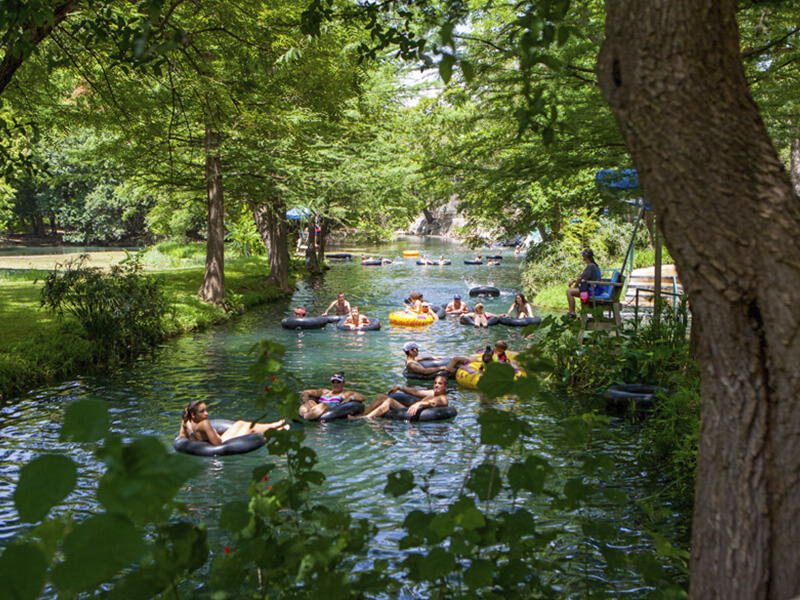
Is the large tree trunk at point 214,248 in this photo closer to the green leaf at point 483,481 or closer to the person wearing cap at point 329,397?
the person wearing cap at point 329,397

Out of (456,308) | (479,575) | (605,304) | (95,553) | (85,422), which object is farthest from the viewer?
(456,308)

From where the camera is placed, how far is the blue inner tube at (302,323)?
59.8 feet

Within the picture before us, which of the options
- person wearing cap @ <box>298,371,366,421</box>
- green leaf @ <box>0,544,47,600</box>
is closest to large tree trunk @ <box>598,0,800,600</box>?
green leaf @ <box>0,544,47,600</box>

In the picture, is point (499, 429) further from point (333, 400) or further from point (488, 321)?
point (488, 321)

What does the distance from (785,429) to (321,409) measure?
324 inches

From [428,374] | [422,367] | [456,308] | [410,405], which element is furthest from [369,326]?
[410,405]

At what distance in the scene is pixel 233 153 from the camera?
18.8 m

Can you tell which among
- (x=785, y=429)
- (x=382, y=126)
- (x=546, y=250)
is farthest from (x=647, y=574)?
(x=382, y=126)

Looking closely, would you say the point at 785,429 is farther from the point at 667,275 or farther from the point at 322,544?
the point at 667,275

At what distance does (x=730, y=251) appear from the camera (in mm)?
2457

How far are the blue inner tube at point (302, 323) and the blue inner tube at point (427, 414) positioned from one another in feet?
26.9

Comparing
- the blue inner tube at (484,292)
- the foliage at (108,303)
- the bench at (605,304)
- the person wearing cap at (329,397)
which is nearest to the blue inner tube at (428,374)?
the person wearing cap at (329,397)

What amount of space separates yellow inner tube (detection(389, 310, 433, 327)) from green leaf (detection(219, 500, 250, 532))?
1586 cm

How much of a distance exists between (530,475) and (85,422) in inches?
70.8
